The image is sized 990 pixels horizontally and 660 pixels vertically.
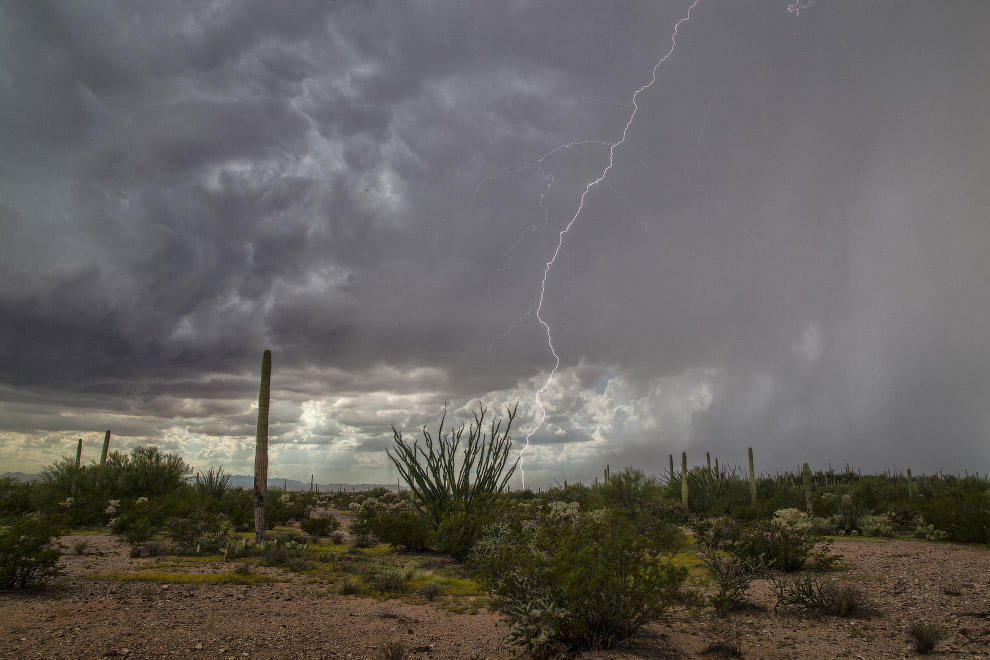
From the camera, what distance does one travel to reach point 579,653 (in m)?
7.28

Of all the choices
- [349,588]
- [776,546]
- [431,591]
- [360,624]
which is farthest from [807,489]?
→ [360,624]

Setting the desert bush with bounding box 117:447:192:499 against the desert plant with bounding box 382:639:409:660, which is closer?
the desert plant with bounding box 382:639:409:660

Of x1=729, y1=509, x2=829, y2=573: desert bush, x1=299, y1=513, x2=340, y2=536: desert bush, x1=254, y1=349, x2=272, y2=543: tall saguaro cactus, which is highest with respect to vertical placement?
x1=254, y1=349, x2=272, y2=543: tall saguaro cactus

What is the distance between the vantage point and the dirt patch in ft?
23.6

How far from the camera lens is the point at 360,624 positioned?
29.0ft

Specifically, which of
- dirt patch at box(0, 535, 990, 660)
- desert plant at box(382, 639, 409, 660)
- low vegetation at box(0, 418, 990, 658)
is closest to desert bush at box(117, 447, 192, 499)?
low vegetation at box(0, 418, 990, 658)

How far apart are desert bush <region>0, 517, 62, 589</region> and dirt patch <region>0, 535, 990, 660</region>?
406mm

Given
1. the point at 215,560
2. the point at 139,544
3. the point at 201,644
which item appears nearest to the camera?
the point at 201,644

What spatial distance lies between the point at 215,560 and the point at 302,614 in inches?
247

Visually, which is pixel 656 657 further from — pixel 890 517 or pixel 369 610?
pixel 890 517

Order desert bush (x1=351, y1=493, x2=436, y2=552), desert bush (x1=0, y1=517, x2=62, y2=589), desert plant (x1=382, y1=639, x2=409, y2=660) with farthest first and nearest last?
desert bush (x1=351, y1=493, x2=436, y2=552), desert bush (x1=0, y1=517, x2=62, y2=589), desert plant (x1=382, y1=639, x2=409, y2=660)

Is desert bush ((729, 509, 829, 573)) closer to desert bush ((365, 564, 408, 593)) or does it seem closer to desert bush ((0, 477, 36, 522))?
desert bush ((365, 564, 408, 593))

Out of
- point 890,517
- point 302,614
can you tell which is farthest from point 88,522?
point 890,517

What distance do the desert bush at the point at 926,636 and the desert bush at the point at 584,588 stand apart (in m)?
2.84
